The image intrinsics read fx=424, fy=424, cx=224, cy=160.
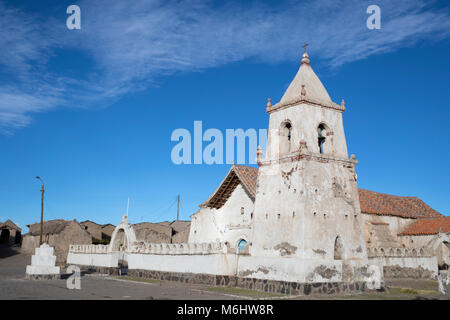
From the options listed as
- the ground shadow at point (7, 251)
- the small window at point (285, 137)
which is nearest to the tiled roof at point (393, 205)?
the small window at point (285, 137)

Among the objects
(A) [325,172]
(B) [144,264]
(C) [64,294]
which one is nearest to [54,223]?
(B) [144,264]

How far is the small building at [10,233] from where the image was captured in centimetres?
5931

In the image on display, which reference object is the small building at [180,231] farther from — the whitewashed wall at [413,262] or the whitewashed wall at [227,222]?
the whitewashed wall at [413,262]

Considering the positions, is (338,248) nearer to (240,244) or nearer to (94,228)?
(240,244)

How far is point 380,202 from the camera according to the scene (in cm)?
3628

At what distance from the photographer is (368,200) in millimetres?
35531

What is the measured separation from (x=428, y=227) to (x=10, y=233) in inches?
2121

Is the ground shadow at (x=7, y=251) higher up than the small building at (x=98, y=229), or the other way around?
the small building at (x=98, y=229)

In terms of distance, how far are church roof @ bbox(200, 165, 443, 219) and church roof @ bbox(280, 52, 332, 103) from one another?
23.1ft

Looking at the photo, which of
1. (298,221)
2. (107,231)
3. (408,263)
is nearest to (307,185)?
(298,221)

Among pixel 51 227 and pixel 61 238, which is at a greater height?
pixel 51 227

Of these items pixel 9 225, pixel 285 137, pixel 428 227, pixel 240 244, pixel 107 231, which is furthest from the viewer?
pixel 9 225

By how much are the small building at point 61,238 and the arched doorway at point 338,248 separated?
109 ft
